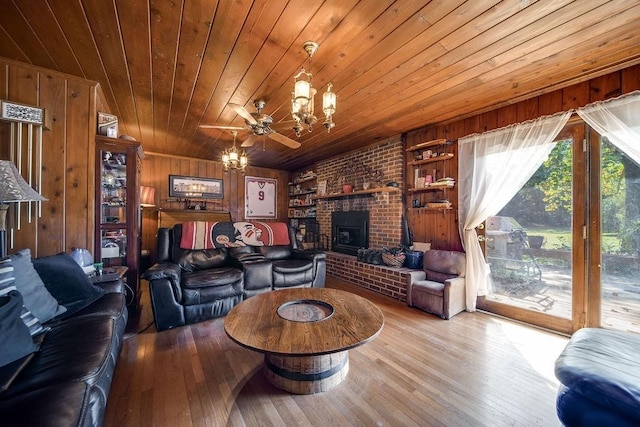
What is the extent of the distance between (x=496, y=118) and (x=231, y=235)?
3719 millimetres

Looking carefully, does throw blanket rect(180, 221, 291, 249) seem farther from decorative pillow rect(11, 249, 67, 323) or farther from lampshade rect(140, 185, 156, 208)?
lampshade rect(140, 185, 156, 208)

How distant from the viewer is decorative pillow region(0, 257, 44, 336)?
133cm

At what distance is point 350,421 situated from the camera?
1.38 m

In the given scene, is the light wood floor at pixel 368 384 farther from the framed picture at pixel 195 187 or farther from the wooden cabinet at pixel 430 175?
the framed picture at pixel 195 187

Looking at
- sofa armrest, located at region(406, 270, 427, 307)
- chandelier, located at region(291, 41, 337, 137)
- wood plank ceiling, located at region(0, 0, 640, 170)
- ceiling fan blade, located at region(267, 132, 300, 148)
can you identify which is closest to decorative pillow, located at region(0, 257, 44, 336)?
wood plank ceiling, located at region(0, 0, 640, 170)

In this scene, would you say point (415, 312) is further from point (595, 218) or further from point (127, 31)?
point (127, 31)

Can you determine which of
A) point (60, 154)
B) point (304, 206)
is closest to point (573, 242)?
point (304, 206)

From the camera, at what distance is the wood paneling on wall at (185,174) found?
511 cm

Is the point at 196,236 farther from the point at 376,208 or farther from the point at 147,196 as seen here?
the point at 376,208

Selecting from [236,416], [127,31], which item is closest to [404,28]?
[127,31]

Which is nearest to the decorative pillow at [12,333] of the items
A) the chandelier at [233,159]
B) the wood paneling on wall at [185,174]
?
the chandelier at [233,159]

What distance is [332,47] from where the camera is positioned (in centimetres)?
181

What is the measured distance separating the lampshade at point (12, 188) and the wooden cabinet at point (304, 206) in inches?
168

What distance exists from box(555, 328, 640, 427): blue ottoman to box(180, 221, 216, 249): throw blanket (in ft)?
11.3
